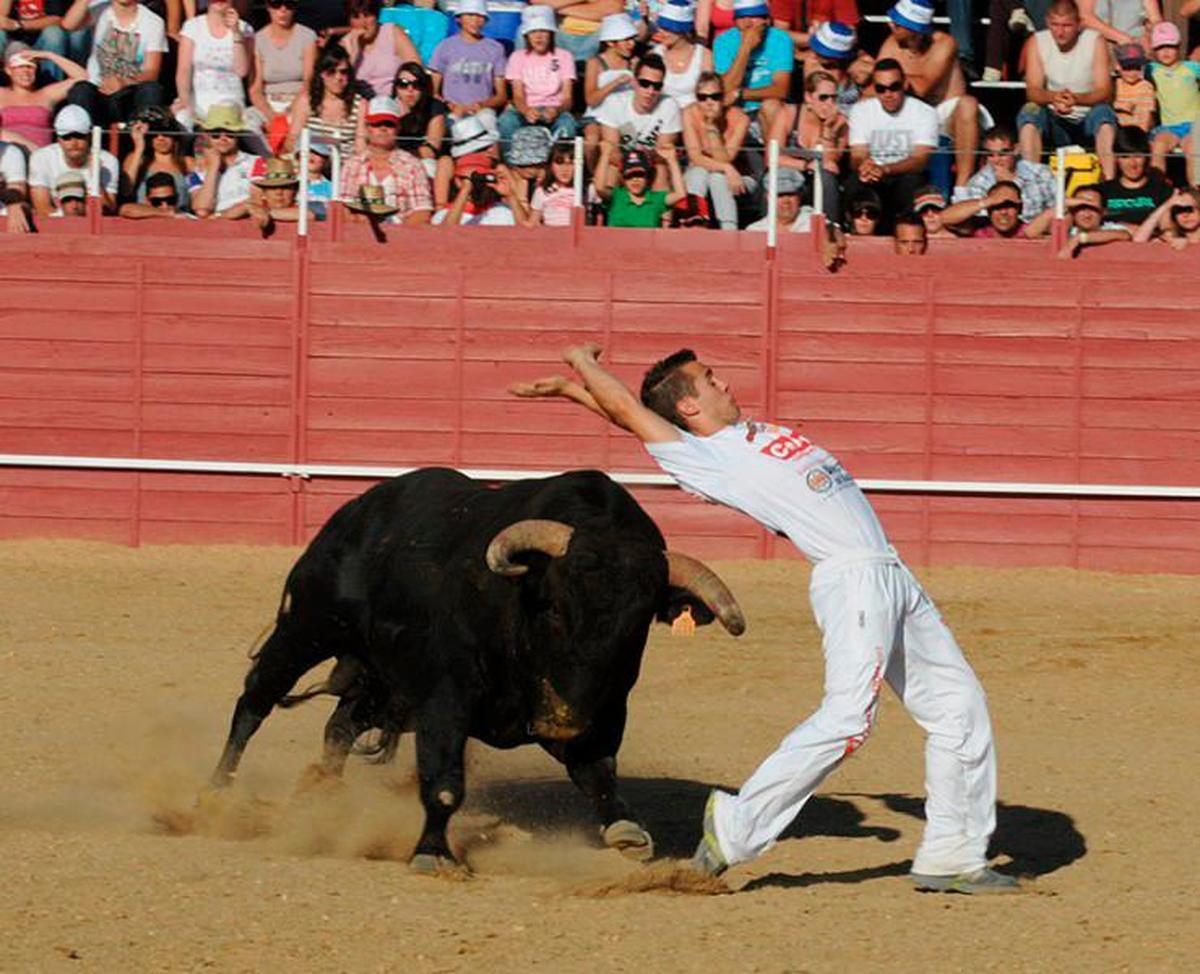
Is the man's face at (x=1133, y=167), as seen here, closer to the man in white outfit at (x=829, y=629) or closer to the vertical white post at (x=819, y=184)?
the vertical white post at (x=819, y=184)

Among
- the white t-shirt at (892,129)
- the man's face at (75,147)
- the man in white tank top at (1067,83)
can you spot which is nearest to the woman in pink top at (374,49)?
the man's face at (75,147)

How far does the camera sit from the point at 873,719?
623cm

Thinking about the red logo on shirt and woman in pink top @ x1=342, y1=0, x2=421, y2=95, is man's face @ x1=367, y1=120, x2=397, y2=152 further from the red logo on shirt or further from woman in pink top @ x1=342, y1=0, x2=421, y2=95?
the red logo on shirt

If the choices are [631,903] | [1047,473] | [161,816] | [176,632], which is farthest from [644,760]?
[1047,473]

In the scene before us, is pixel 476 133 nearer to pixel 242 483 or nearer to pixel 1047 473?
pixel 242 483

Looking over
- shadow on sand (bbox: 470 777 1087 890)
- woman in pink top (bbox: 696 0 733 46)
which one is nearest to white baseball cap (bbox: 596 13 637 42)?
woman in pink top (bbox: 696 0 733 46)

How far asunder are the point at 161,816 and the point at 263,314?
306 inches

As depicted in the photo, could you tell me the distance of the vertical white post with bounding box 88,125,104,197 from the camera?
582 inches

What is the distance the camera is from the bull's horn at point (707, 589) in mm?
6496

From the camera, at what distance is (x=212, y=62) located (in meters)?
15.7

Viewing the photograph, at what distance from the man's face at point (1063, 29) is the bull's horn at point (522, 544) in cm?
1017

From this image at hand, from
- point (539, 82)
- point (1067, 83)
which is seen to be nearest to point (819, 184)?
point (539, 82)

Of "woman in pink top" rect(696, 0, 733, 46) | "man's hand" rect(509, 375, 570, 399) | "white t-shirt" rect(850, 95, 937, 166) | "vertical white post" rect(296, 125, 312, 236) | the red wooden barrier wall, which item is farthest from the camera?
"woman in pink top" rect(696, 0, 733, 46)

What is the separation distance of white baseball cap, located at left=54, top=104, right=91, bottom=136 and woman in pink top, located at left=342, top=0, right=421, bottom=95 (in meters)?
1.80
